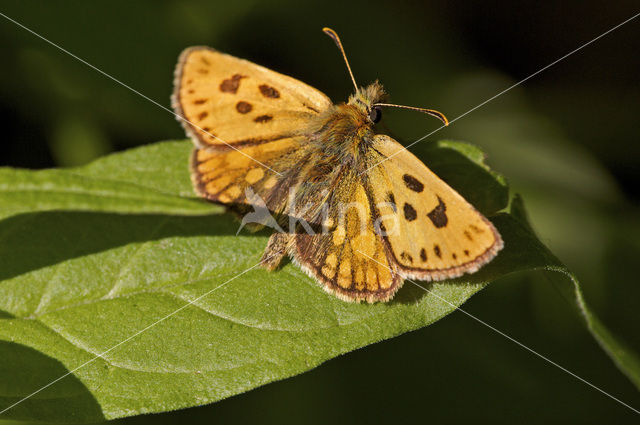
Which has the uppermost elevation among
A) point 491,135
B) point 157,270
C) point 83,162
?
point 491,135

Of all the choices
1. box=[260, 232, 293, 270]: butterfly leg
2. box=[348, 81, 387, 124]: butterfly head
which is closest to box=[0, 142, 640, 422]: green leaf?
box=[260, 232, 293, 270]: butterfly leg

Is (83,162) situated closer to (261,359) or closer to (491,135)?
(261,359)

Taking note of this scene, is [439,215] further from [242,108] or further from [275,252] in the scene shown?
[242,108]

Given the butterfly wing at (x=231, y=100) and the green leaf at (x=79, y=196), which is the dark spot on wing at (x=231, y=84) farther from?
the green leaf at (x=79, y=196)

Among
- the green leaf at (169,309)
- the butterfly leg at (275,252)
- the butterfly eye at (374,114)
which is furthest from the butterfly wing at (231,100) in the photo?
the butterfly leg at (275,252)

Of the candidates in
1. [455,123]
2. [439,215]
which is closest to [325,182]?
[439,215]

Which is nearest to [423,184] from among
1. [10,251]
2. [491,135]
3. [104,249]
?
[104,249]
